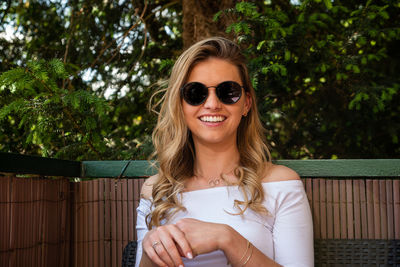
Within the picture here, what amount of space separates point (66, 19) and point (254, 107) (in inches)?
130

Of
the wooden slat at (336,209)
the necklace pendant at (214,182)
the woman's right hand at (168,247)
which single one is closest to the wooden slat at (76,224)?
the necklace pendant at (214,182)

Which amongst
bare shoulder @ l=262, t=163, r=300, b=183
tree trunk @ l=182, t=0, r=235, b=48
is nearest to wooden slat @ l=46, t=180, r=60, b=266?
bare shoulder @ l=262, t=163, r=300, b=183

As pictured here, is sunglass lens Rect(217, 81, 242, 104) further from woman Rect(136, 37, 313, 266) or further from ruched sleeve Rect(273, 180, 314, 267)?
ruched sleeve Rect(273, 180, 314, 267)

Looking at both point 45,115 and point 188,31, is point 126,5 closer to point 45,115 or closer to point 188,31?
point 188,31

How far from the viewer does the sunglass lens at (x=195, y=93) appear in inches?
79.1

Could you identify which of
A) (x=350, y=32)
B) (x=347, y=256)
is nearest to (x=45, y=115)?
(x=347, y=256)

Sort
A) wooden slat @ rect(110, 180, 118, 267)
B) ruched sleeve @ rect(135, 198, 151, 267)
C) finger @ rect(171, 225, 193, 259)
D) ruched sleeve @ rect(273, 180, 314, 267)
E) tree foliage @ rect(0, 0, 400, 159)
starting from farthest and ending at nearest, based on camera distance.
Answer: tree foliage @ rect(0, 0, 400, 159)
wooden slat @ rect(110, 180, 118, 267)
ruched sleeve @ rect(135, 198, 151, 267)
ruched sleeve @ rect(273, 180, 314, 267)
finger @ rect(171, 225, 193, 259)

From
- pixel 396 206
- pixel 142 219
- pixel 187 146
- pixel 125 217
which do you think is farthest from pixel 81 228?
pixel 396 206

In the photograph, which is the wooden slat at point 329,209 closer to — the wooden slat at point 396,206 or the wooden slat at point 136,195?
the wooden slat at point 396,206

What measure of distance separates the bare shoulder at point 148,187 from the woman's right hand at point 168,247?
0.62m

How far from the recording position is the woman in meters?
1.84

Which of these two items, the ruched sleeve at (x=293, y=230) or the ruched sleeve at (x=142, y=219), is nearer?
the ruched sleeve at (x=293, y=230)

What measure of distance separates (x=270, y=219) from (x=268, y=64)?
1783 mm

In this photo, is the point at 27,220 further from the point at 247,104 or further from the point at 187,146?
the point at 247,104
